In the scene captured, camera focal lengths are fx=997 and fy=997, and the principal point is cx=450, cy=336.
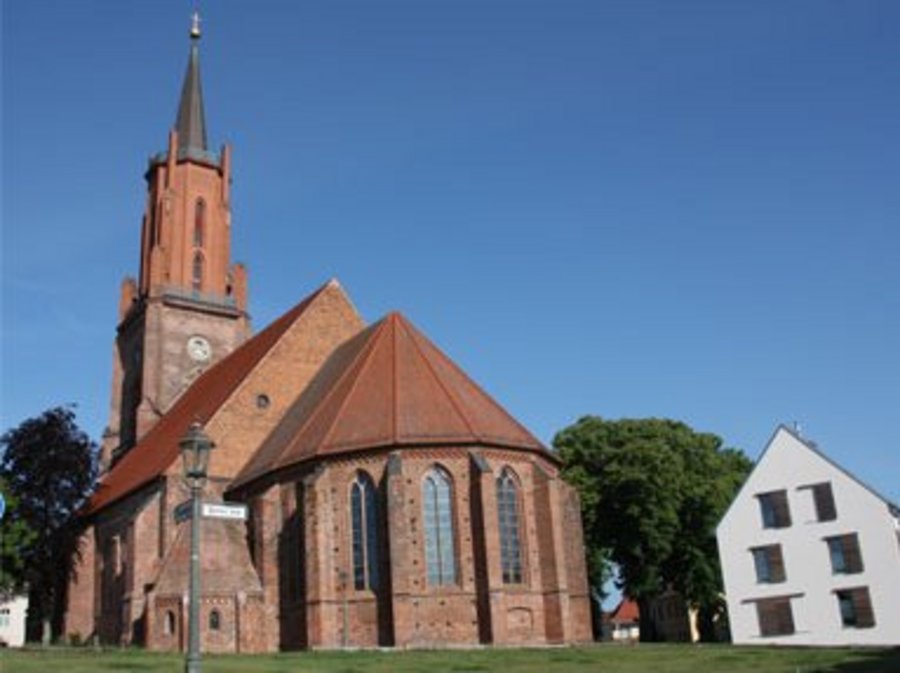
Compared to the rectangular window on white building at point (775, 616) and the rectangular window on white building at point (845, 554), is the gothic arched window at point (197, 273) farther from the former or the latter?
the rectangular window on white building at point (845, 554)

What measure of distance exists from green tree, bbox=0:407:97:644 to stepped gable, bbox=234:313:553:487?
9.18 meters

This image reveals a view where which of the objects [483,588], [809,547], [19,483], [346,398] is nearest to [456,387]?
[346,398]

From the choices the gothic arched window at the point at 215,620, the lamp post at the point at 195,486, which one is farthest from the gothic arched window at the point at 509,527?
the lamp post at the point at 195,486

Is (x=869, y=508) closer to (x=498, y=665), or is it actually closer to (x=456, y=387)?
(x=456, y=387)

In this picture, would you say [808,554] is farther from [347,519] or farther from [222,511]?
[222,511]

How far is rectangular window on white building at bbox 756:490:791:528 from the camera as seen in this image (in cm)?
3850

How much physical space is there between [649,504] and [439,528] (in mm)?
17484

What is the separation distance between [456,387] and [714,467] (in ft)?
65.1

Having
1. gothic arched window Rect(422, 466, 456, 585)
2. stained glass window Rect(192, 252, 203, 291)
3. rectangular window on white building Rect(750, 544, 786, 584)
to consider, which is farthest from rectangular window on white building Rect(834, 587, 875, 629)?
stained glass window Rect(192, 252, 203, 291)

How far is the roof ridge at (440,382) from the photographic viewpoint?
3167 cm

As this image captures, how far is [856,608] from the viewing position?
36.0 metres

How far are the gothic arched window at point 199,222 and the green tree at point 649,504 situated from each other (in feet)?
69.4

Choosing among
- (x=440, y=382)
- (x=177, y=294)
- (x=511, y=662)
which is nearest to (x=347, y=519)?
(x=440, y=382)

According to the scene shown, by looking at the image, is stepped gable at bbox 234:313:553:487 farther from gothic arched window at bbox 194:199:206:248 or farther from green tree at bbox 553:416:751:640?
gothic arched window at bbox 194:199:206:248
